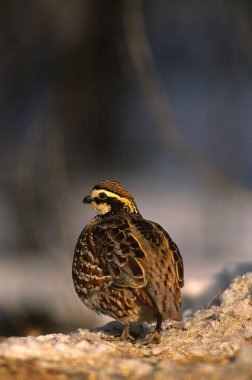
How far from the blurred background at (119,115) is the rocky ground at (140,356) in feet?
14.6

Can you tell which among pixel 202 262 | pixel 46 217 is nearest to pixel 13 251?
pixel 46 217

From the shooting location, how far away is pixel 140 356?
3.63m

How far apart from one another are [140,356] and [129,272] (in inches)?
26.7

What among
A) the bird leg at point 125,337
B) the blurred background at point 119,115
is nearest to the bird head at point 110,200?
the bird leg at point 125,337

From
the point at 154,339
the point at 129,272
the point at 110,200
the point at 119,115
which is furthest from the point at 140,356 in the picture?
the point at 119,115

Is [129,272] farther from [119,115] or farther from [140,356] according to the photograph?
[119,115]

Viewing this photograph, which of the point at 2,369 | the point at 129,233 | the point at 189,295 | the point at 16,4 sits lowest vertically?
the point at 2,369

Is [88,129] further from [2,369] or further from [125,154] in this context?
[2,369]

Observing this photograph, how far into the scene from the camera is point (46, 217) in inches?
374

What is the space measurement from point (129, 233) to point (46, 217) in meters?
5.08

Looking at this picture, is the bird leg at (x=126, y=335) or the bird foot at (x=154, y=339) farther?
the bird leg at (x=126, y=335)

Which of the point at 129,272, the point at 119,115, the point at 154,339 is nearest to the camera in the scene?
the point at 154,339

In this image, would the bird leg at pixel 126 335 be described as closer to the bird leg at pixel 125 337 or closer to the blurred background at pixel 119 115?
the bird leg at pixel 125 337

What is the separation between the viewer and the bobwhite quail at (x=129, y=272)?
4227mm
